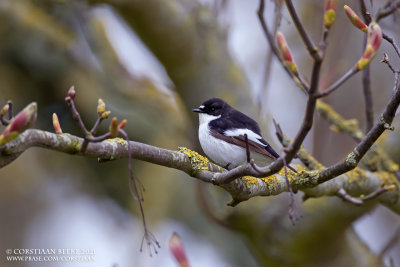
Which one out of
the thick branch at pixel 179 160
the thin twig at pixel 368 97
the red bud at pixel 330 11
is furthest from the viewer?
the thin twig at pixel 368 97

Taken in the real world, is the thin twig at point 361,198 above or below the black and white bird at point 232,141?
below

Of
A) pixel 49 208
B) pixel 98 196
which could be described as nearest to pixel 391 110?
pixel 98 196

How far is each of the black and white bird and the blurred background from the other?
0.51 meters

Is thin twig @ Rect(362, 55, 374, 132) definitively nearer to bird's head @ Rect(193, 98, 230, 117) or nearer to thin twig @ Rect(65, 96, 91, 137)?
bird's head @ Rect(193, 98, 230, 117)

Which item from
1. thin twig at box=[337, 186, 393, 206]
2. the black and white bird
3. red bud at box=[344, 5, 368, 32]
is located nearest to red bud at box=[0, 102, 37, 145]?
red bud at box=[344, 5, 368, 32]

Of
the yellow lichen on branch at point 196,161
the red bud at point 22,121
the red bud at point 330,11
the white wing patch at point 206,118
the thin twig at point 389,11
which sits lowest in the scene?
the yellow lichen on branch at point 196,161

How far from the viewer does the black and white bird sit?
441 centimetres

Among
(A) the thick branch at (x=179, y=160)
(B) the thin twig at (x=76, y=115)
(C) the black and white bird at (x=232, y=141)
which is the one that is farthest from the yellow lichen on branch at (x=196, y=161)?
(C) the black and white bird at (x=232, y=141)

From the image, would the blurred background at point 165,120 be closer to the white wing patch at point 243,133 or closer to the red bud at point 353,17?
the white wing patch at point 243,133

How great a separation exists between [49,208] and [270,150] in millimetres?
5302

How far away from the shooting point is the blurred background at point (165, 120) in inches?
219

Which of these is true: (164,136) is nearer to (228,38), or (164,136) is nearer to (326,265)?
(228,38)

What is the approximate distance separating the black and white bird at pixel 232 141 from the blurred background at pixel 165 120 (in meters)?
0.51

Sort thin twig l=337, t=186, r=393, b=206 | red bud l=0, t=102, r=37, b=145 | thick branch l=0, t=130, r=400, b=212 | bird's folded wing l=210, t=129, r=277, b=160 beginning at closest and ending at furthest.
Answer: red bud l=0, t=102, r=37, b=145, thick branch l=0, t=130, r=400, b=212, thin twig l=337, t=186, r=393, b=206, bird's folded wing l=210, t=129, r=277, b=160
